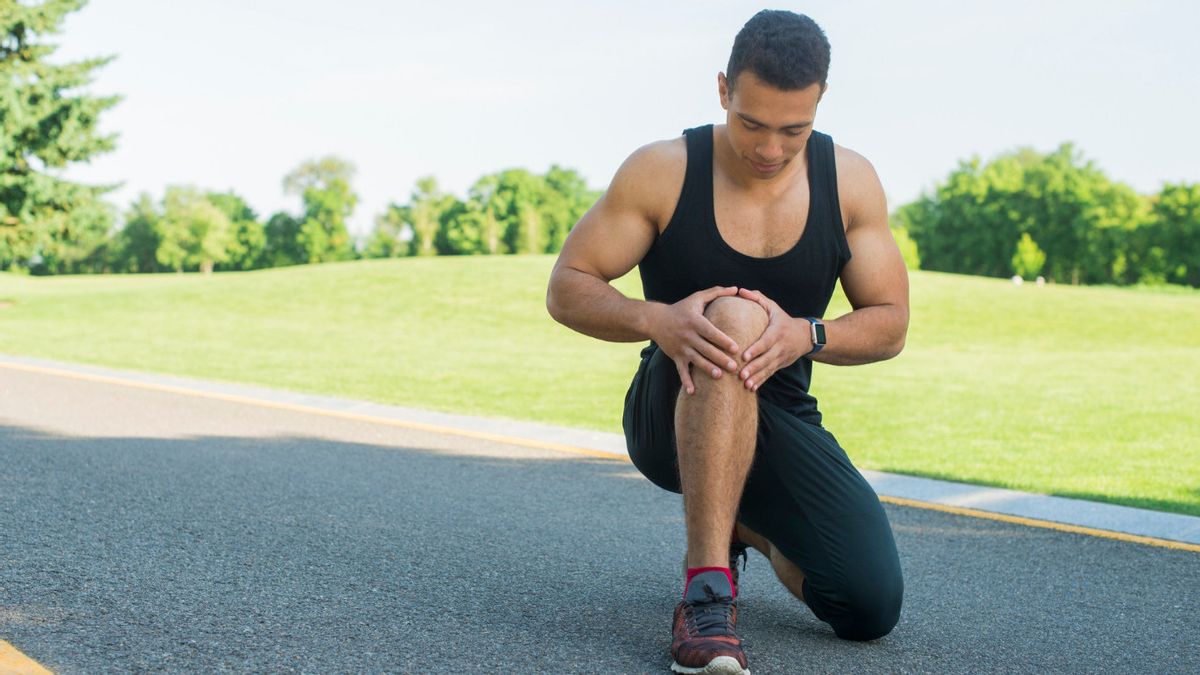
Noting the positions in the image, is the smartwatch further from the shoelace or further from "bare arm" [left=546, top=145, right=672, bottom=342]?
the shoelace

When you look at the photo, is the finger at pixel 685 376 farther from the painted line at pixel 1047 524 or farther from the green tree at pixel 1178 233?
the green tree at pixel 1178 233

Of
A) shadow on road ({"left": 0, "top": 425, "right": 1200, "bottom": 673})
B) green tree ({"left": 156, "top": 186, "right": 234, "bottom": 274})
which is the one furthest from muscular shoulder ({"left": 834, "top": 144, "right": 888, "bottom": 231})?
green tree ({"left": 156, "top": 186, "right": 234, "bottom": 274})

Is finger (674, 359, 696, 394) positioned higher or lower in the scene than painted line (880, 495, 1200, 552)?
higher

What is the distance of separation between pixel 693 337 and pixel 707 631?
2.62ft

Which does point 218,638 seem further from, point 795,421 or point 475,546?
point 795,421

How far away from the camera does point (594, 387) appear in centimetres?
1343

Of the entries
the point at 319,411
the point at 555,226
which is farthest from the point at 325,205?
the point at 319,411

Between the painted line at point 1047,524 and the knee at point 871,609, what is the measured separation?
2.41m

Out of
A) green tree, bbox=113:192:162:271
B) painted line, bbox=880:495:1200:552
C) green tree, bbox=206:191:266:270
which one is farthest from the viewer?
green tree, bbox=206:191:266:270

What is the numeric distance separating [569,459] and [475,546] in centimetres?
257

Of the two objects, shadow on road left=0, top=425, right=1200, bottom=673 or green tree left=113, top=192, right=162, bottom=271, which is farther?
green tree left=113, top=192, right=162, bottom=271

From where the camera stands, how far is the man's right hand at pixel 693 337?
2.95 m

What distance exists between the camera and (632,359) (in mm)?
18969

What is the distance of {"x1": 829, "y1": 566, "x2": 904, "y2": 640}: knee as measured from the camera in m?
3.19
